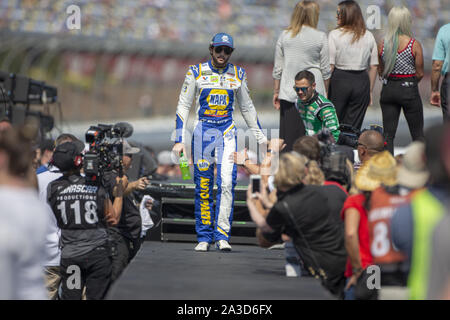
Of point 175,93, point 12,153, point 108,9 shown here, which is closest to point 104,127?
point 12,153

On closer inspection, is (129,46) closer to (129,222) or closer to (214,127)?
(129,222)

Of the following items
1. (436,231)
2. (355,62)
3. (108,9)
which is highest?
(108,9)

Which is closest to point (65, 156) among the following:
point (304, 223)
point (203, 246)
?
point (203, 246)

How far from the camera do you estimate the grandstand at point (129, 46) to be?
18266mm

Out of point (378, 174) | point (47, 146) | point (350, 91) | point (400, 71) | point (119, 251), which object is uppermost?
point (400, 71)

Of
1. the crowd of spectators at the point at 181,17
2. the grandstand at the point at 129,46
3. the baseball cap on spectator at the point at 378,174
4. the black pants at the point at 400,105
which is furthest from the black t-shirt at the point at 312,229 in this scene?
the crowd of spectators at the point at 181,17

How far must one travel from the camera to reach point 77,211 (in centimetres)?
627

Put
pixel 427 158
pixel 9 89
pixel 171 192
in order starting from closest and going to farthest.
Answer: pixel 427 158 < pixel 171 192 < pixel 9 89

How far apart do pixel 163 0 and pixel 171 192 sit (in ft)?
51.6

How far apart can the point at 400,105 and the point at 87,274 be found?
3.53m

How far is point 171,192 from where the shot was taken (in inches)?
349

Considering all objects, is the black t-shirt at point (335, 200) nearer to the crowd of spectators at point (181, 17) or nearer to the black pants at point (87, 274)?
the black pants at point (87, 274)
